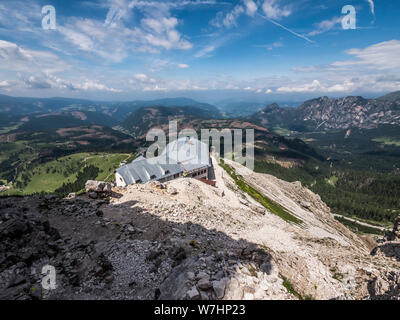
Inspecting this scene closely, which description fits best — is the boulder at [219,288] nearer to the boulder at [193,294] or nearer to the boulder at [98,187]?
the boulder at [193,294]

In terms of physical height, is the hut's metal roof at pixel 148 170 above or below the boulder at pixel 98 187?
below

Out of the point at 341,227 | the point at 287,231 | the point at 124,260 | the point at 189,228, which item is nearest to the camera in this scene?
the point at 124,260

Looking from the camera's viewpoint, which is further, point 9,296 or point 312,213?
point 312,213

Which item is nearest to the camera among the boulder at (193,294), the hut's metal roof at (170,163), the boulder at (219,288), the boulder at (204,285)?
the boulder at (193,294)

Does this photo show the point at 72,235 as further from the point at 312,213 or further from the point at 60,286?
the point at 312,213

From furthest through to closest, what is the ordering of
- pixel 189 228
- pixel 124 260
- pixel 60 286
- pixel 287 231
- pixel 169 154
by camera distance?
1. pixel 169 154
2. pixel 287 231
3. pixel 189 228
4. pixel 124 260
5. pixel 60 286

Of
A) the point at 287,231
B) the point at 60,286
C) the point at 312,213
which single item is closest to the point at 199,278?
the point at 60,286

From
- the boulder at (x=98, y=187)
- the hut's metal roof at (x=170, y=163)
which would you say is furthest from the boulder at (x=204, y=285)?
the hut's metal roof at (x=170, y=163)

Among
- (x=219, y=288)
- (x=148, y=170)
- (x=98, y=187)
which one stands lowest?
(x=148, y=170)

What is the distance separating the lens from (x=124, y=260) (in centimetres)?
1820

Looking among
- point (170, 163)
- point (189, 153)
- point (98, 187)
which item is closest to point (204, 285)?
point (98, 187)

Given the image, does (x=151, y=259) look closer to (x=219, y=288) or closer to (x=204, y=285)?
(x=204, y=285)

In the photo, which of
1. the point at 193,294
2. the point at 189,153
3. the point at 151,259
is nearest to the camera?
the point at 193,294

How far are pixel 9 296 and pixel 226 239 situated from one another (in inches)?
860
